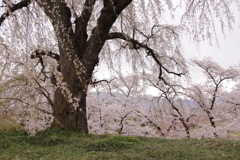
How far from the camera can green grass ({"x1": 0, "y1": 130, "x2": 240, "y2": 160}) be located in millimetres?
2740

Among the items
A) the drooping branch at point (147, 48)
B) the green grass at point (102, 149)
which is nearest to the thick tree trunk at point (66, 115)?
the green grass at point (102, 149)

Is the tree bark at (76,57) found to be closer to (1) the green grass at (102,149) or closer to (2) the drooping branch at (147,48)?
(1) the green grass at (102,149)

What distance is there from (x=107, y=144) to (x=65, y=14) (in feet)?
9.64

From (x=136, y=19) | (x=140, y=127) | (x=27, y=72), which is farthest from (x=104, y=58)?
(x=140, y=127)

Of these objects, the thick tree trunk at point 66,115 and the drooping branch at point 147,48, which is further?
the drooping branch at point 147,48

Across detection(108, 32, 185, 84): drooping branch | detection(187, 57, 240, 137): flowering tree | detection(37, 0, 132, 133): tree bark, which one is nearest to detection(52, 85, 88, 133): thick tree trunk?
detection(37, 0, 132, 133): tree bark

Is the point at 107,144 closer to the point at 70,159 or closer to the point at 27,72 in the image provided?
the point at 70,159

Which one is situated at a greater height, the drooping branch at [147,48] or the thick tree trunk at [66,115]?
the drooping branch at [147,48]

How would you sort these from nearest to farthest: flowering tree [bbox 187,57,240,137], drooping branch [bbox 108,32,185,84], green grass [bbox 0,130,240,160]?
green grass [bbox 0,130,240,160], drooping branch [bbox 108,32,185,84], flowering tree [bbox 187,57,240,137]

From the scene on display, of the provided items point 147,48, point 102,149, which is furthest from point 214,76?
point 102,149

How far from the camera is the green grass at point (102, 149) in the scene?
8.99 ft

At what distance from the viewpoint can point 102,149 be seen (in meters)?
3.22

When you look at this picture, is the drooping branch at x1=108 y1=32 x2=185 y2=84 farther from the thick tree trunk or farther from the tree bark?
the thick tree trunk

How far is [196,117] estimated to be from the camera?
35.6 ft
